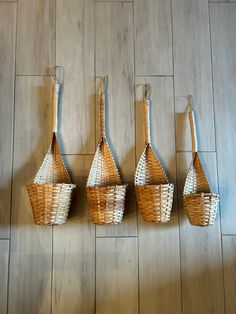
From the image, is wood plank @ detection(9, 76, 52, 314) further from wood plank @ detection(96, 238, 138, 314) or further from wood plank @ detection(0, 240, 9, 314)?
wood plank @ detection(96, 238, 138, 314)

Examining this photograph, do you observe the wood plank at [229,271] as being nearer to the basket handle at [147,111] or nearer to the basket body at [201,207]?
the basket body at [201,207]

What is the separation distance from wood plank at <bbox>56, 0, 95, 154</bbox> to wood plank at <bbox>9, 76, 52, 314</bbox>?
8 cm

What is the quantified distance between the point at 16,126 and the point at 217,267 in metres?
0.95

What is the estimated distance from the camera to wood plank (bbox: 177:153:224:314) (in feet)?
4.14

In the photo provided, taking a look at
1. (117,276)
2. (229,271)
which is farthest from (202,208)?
(117,276)

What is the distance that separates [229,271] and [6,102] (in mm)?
1090

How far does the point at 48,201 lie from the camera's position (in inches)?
45.9

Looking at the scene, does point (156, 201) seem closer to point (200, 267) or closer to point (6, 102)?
point (200, 267)

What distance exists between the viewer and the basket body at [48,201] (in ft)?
3.83

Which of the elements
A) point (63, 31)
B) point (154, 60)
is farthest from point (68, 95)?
point (154, 60)

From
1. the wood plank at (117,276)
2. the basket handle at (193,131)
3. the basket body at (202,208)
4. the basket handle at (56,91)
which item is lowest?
the wood plank at (117,276)

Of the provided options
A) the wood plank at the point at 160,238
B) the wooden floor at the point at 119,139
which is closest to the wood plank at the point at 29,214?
the wooden floor at the point at 119,139

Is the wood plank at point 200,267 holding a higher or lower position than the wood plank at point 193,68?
lower

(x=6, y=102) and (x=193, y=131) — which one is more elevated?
(x=6, y=102)
